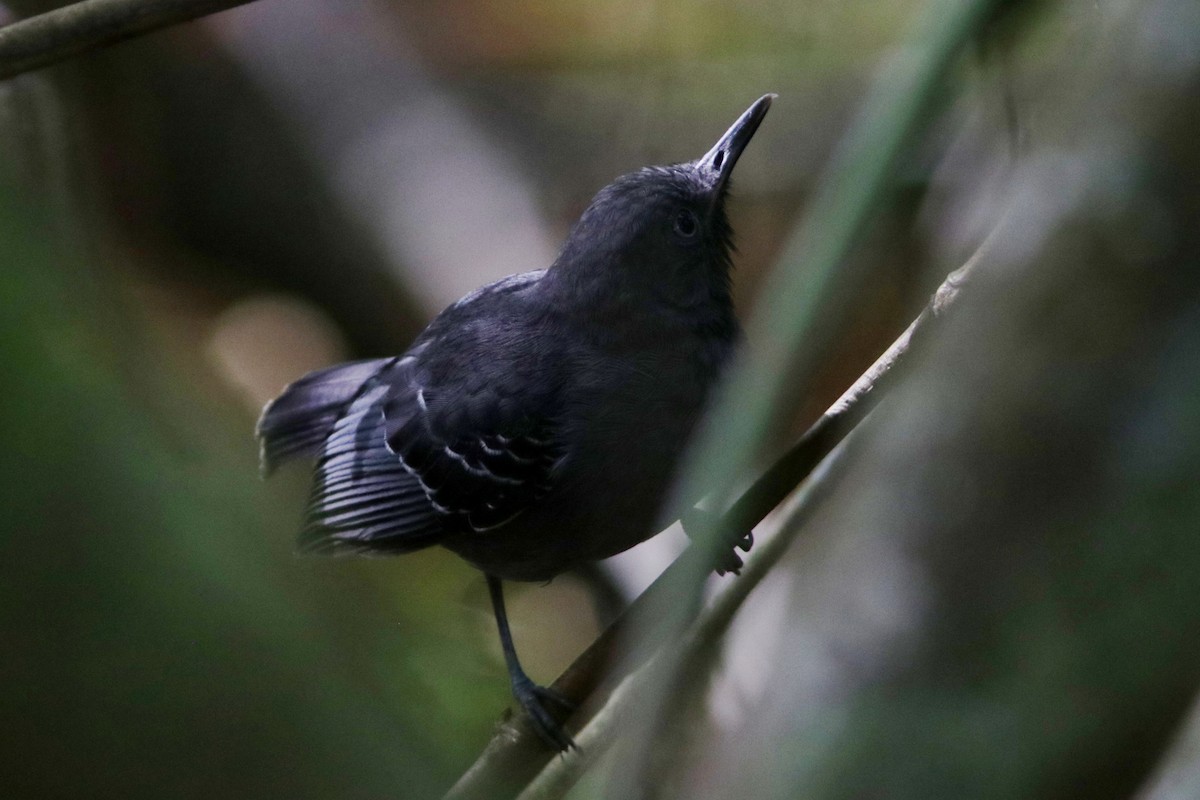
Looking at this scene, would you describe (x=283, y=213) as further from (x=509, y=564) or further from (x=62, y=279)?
(x=62, y=279)

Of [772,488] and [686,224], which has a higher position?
[686,224]

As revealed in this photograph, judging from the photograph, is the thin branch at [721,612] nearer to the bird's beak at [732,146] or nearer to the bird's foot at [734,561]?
the bird's foot at [734,561]

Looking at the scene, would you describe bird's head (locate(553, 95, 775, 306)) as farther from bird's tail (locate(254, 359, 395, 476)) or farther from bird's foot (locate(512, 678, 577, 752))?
bird's tail (locate(254, 359, 395, 476))

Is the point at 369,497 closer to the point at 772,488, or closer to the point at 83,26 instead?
the point at 83,26

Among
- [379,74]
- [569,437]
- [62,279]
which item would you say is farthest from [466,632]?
[379,74]

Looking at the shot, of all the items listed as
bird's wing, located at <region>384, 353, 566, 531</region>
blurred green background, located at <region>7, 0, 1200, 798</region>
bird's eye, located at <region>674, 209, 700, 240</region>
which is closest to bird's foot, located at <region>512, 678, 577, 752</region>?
blurred green background, located at <region>7, 0, 1200, 798</region>

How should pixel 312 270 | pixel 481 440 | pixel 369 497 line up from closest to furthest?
pixel 481 440, pixel 369 497, pixel 312 270

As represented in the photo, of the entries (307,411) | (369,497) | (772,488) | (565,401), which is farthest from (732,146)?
(307,411)
